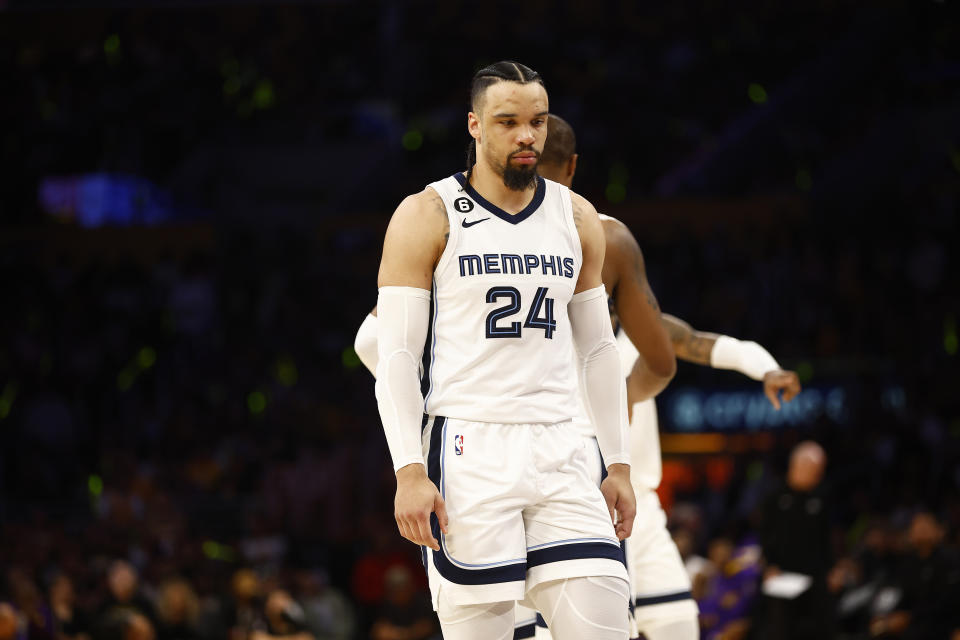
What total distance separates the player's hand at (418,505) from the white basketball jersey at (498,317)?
8.6 inches

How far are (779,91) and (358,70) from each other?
5.51 metres

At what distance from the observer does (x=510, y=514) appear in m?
3.39

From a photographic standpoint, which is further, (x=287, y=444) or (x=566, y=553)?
(x=287, y=444)

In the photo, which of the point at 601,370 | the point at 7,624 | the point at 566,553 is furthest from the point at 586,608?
the point at 7,624

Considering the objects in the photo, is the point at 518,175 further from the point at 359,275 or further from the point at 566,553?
the point at 359,275

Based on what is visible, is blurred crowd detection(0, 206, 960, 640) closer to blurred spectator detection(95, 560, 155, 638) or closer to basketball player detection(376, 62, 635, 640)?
blurred spectator detection(95, 560, 155, 638)

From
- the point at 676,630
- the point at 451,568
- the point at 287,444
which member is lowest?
the point at 287,444

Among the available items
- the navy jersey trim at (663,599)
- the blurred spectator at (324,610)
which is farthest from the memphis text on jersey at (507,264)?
the blurred spectator at (324,610)

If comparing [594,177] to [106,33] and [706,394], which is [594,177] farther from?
[106,33]

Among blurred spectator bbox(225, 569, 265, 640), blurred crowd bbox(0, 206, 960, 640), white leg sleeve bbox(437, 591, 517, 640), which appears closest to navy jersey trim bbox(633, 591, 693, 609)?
white leg sleeve bbox(437, 591, 517, 640)

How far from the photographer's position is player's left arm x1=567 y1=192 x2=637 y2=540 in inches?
145

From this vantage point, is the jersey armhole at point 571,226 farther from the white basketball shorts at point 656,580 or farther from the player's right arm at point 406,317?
the white basketball shorts at point 656,580

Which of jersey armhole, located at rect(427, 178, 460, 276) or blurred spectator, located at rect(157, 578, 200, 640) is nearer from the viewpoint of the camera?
jersey armhole, located at rect(427, 178, 460, 276)

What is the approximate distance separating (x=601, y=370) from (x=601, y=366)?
12 mm
